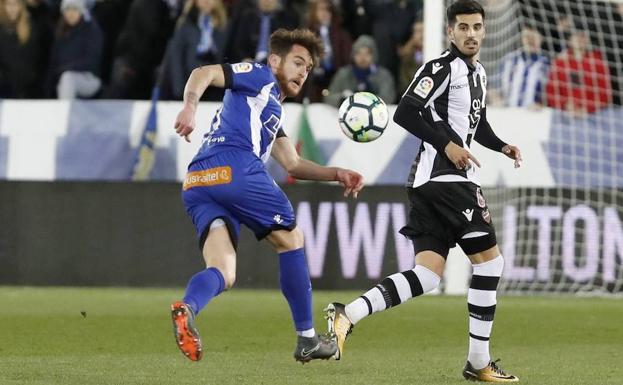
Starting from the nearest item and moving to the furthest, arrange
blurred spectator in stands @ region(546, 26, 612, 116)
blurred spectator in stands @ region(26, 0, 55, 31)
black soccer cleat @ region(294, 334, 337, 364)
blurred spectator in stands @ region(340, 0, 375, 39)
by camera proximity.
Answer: black soccer cleat @ region(294, 334, 337, 364) → blurred spectator in stands @ region(546, 26, 612, 116) → blurred spectator in stands @ region(26, 0, 55, 31) → blurred spectator in stands @ region(340, 0, 375, 39)

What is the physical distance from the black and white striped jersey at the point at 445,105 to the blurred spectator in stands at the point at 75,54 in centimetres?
784

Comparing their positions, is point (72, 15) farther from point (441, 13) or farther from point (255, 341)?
point (255, 341)

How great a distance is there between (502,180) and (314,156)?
1.84m

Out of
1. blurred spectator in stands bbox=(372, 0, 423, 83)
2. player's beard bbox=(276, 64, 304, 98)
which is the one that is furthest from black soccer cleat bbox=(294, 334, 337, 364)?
blurred spectator in stands bbox=(372, 0, 423, 83)

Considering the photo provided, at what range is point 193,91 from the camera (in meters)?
6.32

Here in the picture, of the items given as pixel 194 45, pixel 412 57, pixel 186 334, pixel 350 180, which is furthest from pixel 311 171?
pixel 412 57

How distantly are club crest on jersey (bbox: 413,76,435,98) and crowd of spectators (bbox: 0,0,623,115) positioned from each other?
6599mm

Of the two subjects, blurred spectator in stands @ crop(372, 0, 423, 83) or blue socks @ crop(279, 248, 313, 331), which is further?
blurred spectator in stands @ crop(372, 0, 423, 83)

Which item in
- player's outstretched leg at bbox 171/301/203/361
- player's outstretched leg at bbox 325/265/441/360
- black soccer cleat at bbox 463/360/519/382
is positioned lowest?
black soccer cleat at bbox 463/360/519/382

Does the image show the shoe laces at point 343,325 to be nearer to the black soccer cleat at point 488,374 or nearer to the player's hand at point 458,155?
the black soccer cleat at point 488,374

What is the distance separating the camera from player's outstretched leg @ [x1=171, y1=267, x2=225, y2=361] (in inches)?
236

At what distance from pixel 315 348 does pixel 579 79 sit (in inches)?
298

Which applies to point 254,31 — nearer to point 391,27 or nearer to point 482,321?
point 391,27

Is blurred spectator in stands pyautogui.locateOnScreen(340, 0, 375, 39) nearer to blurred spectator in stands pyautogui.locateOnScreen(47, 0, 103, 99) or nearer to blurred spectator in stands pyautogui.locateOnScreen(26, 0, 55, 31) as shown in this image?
blurred spectator in stands pyautogui.locateOnScreen(47, 0, 103, 99)
